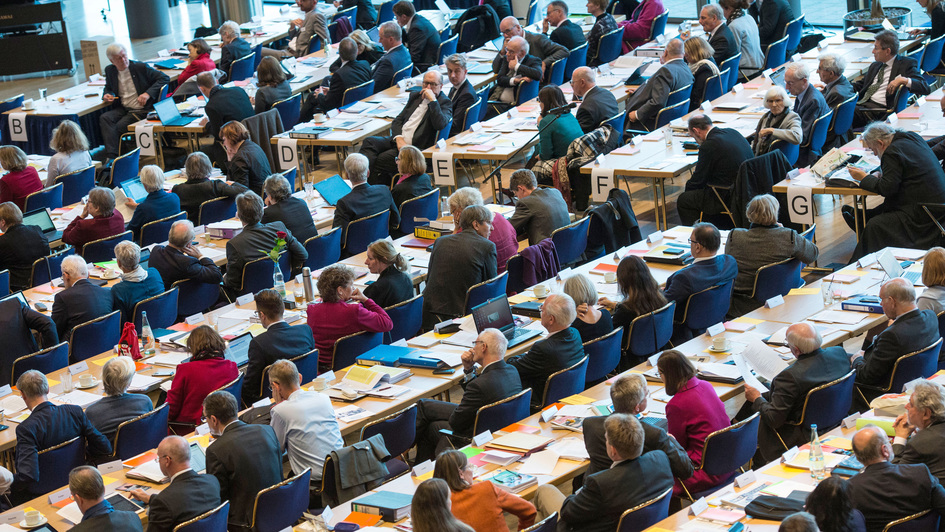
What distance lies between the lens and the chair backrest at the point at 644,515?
214 inches

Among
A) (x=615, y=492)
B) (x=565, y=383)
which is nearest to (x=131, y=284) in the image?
(x=565, y=383)

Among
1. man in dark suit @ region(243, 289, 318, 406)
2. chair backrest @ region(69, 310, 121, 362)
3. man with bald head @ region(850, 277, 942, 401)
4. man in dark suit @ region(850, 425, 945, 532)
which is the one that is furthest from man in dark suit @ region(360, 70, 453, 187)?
man in dark suit @ region(850, 425, 945, 532)

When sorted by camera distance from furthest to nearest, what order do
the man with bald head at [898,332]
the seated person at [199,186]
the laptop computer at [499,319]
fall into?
the seated person at [199,186] → the laptop computer at [499,319] → the man with bald head at [898,332]

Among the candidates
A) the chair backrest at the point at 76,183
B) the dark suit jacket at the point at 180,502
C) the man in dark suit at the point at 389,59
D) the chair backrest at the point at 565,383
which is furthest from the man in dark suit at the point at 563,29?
the dark suit jacket at the point at 180,502

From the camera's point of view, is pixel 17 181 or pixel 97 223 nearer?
pixel 97 223

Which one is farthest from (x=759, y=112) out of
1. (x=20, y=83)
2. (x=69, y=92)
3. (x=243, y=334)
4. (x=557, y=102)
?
(x=20, y=83)

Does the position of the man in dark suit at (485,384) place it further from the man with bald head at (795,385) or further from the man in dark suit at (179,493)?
the man in dark suit at (179,493)

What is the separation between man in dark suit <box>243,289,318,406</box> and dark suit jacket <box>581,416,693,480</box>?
2202mm

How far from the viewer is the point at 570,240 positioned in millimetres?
9469

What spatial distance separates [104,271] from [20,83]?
11.3m

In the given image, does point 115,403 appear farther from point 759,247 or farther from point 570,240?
point 759,247

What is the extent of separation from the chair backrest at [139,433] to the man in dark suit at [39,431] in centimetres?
10

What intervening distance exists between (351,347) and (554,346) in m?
1.43

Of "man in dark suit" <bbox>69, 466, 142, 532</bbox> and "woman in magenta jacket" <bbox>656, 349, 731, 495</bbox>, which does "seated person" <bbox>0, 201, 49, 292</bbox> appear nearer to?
"man in dark suit" <bbox>69, 466, 142, 532</bbox>
